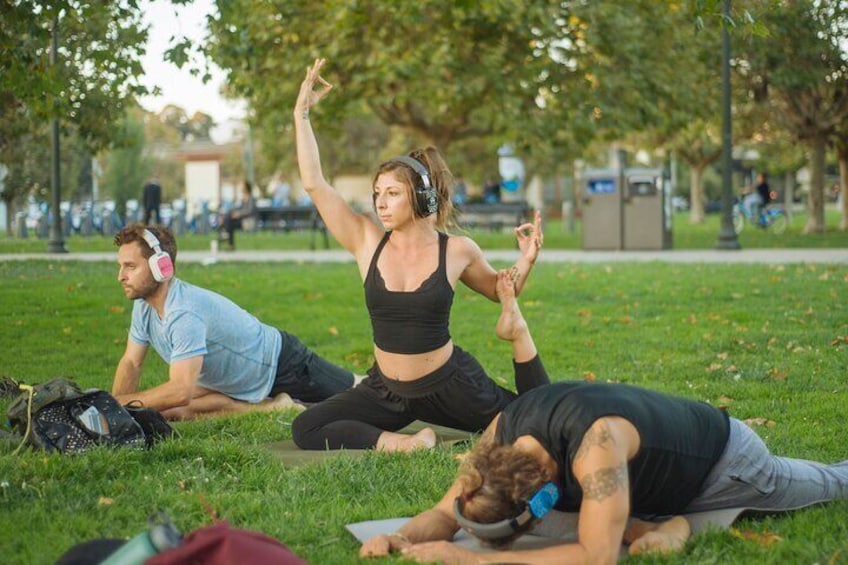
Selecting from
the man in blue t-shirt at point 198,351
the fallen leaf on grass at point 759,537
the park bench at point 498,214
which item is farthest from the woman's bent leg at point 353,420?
the park bench at point 498,214

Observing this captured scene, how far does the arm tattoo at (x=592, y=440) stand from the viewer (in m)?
4.47

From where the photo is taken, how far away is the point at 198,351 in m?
7.88

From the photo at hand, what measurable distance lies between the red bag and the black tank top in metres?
1.10

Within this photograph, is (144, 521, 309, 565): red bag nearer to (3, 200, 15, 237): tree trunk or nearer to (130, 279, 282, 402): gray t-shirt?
(130, 279, 282, 402): gray t-shirt

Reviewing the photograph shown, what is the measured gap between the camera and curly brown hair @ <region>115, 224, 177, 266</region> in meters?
7.72

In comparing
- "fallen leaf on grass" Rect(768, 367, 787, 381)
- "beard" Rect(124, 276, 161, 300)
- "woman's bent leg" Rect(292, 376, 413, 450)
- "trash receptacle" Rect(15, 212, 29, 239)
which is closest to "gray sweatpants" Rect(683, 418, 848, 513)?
"woman's bent leg" Rect(292, 376, 413, 450)

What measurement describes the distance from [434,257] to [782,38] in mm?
29363

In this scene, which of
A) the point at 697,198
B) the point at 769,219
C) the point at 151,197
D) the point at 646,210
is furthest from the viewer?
the point at 697,198

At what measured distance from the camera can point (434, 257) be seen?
6.99 m

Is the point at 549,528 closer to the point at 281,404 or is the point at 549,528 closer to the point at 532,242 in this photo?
the point at 532,242

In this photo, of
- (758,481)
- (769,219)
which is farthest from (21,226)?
(758,481)

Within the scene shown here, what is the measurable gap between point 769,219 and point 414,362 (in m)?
37.2

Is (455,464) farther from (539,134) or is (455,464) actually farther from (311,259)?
(539,134)

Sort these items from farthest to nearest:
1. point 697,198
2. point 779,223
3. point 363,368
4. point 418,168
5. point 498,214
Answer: point 697,198
point 779,223
point 498,214
point 363,368
point 418,168
